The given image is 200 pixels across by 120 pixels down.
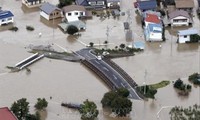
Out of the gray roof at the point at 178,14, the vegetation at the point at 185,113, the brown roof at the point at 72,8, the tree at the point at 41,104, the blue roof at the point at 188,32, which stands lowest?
the vegetation at the point at 185,113

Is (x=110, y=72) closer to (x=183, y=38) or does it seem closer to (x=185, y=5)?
(x=183, y=38)

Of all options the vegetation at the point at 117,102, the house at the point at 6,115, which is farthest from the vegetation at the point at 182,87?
the house at the point at 6,115

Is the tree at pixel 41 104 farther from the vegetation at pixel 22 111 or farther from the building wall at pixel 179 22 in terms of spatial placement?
the building wall at pixel 179 22

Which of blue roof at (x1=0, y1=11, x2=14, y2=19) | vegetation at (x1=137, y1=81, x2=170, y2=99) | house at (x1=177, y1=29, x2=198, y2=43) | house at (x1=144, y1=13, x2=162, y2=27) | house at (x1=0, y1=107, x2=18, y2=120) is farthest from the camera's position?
blue roof at (x1=0, y1=11, x2=14, y2=19)

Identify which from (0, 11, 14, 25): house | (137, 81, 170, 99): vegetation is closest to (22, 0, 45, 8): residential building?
(0, 11, 14, 25): house

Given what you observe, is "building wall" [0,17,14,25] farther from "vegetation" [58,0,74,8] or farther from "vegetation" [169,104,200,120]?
"vegetation" [169,104,200,120]

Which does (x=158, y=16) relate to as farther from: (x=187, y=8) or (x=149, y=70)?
(x=149, y=70)

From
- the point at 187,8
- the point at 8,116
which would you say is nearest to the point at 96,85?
the point at 8,116
